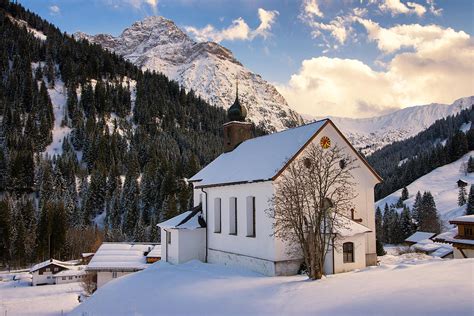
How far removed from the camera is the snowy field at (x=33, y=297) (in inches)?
2026

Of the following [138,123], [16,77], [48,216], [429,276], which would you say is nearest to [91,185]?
[48,216]

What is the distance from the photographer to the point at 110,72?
178 meters

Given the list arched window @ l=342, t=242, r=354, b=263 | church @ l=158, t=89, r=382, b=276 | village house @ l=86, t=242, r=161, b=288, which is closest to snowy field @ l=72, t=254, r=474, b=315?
church @ l=158, t=89, r=382, b=276

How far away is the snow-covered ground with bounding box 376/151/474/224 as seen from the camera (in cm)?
11806

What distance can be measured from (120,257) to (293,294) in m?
48.4

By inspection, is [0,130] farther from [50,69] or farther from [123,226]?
[123,226]

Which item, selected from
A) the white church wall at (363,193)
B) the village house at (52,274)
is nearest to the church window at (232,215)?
the white church wall at (363,193)

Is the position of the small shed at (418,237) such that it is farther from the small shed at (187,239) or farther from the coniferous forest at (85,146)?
the small shed at (187,239)

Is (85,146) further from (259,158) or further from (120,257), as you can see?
(259,158)

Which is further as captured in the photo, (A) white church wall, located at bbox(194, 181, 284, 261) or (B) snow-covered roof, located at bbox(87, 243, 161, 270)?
(B) snow-covered roof, located at bbox(87, 243, 161, 270)

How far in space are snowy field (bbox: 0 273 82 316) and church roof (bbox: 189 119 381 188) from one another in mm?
24890

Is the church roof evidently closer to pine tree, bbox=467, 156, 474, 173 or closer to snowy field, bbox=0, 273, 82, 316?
snowy field, bbox=0, 273, 82, 316

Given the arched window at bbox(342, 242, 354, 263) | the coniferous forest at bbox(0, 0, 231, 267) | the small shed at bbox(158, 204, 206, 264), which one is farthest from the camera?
the coniferous forest at bbox(0, 0, 231, 267)

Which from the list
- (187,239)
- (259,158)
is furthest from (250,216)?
(187,239)
